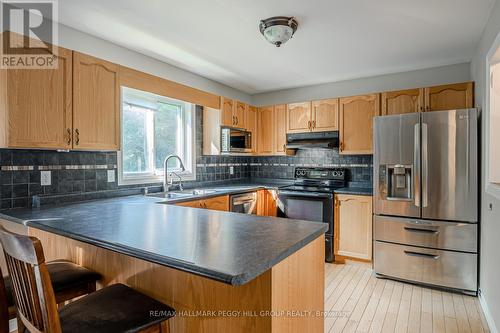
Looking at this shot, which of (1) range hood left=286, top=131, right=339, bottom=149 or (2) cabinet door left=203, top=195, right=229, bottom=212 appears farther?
(1) range hood left=286, top=131, right=339, bottom=149

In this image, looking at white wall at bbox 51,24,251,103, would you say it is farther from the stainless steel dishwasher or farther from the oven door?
the oven door

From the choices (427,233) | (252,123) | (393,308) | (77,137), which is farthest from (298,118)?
(77,137)

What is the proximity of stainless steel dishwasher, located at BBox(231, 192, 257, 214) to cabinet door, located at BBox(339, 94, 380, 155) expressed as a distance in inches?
51.9

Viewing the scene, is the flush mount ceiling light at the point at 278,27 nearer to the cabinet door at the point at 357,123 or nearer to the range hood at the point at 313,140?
the cabinet door at the point at 357,123

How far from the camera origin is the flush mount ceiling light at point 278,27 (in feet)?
7.08

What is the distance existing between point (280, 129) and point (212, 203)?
1756mm

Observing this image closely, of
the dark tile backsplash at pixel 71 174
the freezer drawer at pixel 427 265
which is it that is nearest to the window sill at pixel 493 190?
the freezer drawer at pixel 427 265

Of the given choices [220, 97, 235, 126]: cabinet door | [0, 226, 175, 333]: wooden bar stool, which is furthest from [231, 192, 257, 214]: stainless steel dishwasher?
[0, 226, 175, 333]: wooden bar stool

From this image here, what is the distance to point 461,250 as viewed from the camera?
263cm

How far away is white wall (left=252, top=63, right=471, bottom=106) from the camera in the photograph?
324cm

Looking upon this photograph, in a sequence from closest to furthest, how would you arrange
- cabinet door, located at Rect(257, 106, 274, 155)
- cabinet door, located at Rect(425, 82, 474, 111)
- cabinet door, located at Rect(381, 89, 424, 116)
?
1. cabinet door, located at Rect(425, 82, 474, 111)
2. cabinet door, located at Rect(381, 89, 424, 116)
3. cabinet door, located at Rect(257, 106, 274, 155)

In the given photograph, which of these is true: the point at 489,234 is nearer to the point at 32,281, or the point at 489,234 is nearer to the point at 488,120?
the point at 488,120

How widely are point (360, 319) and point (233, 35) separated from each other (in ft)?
8.46

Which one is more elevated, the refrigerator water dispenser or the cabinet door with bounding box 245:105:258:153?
the cabinet door with bounding box 245:105:258:153
